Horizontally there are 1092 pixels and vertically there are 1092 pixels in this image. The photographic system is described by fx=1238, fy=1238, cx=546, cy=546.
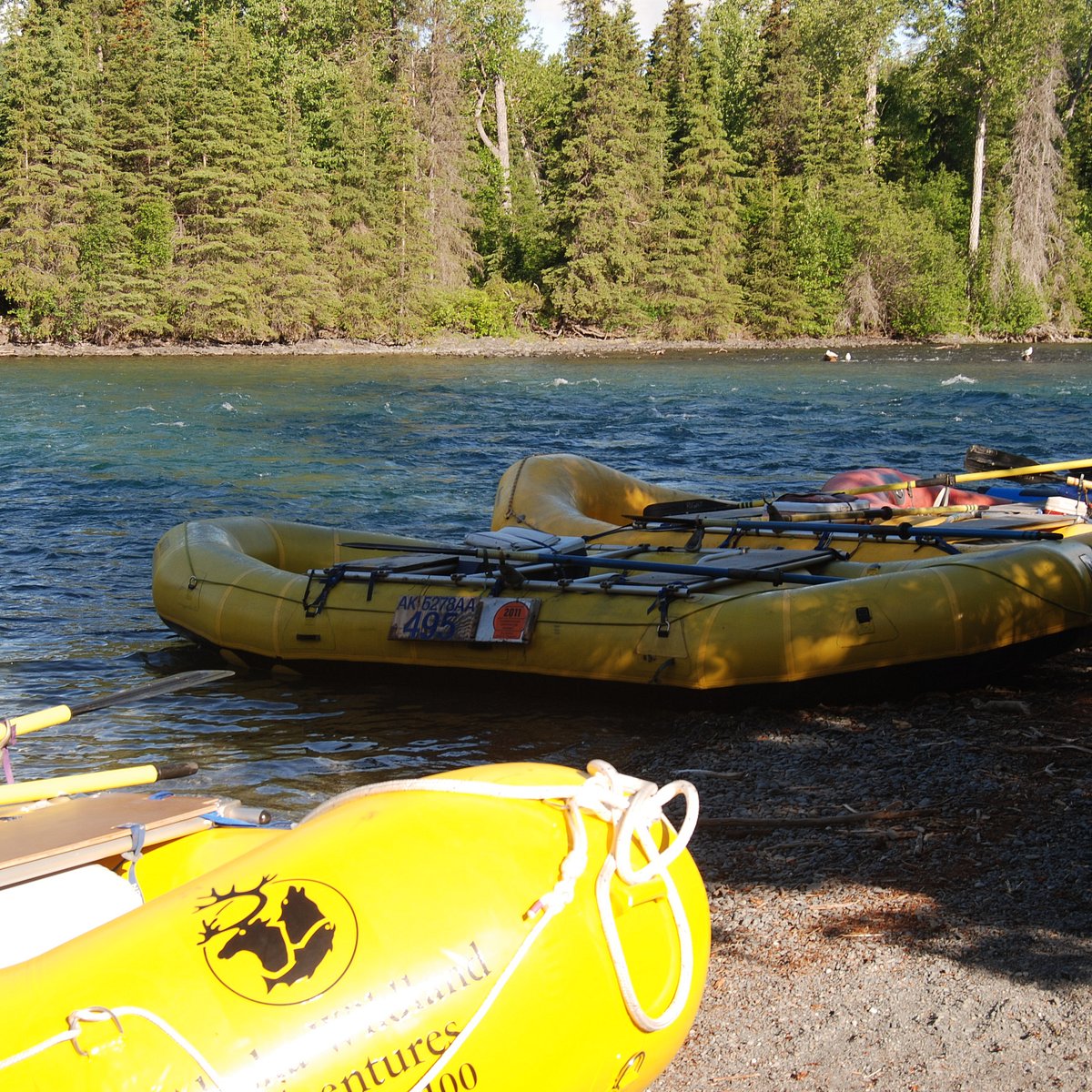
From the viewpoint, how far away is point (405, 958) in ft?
7.43

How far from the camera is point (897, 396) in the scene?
2394cm

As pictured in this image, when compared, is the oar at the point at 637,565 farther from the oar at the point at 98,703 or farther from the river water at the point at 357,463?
the oar at the point at 98,703

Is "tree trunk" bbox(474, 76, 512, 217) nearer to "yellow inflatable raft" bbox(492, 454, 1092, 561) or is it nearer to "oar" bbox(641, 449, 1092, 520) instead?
"oar" bbox(641, 449, 1092, 520)

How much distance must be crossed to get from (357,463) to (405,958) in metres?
14.0

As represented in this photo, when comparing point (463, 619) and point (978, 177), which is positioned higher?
point (978, 177)

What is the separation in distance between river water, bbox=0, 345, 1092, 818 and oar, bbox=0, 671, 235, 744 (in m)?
0.96

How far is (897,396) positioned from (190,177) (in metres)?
22.6

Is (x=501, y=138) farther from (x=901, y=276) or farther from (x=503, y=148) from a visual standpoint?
(x=901, y=276)

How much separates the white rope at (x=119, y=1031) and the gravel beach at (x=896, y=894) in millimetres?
1201

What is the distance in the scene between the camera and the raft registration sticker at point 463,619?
6.48m

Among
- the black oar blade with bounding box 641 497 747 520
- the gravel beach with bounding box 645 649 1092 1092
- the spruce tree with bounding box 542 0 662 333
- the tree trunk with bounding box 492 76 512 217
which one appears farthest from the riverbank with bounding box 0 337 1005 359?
the gravel beach with bounding box 645 649 1092 1092

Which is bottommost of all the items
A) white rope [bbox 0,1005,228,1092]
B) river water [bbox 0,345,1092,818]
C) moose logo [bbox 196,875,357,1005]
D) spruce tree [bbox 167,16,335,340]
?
river water [bbox 0,345,1092,818]

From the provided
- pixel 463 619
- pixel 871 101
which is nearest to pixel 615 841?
pixel 463 619

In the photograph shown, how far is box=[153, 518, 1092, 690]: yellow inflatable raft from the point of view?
19.1 feet
